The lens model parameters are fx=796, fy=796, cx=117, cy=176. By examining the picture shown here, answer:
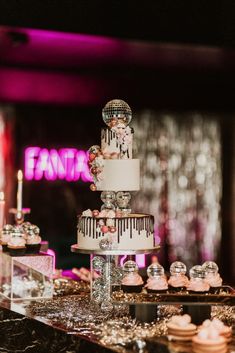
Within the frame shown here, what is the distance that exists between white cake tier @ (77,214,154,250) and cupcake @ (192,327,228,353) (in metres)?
0.82

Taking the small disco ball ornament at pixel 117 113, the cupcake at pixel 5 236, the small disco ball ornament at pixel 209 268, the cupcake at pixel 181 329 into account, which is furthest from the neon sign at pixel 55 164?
the cupcake at pixel 181 329

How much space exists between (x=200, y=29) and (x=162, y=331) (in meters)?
3.40

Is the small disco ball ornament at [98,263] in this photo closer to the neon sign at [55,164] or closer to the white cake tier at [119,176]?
the white cake tier at [119,176]

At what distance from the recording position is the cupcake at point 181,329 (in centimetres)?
278

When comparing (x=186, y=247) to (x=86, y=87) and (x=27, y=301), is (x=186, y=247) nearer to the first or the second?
(x=86, y=87)

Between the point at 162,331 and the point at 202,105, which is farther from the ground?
the point at 202,105

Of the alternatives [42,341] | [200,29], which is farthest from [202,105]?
[42,341]

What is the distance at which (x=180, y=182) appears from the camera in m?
7.92

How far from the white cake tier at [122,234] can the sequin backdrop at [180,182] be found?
4285 mm

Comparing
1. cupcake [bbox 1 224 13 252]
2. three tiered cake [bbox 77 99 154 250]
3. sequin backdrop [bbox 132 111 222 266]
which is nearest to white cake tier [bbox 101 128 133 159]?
three tiered cake [bbox 77 99 154 250]

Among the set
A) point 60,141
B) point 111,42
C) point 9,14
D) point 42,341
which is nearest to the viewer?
point 42,341

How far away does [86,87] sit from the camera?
7570mm

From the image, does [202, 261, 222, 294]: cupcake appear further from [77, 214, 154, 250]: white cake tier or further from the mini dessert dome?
the mini dessert dome

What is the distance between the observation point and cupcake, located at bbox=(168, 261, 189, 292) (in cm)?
323
